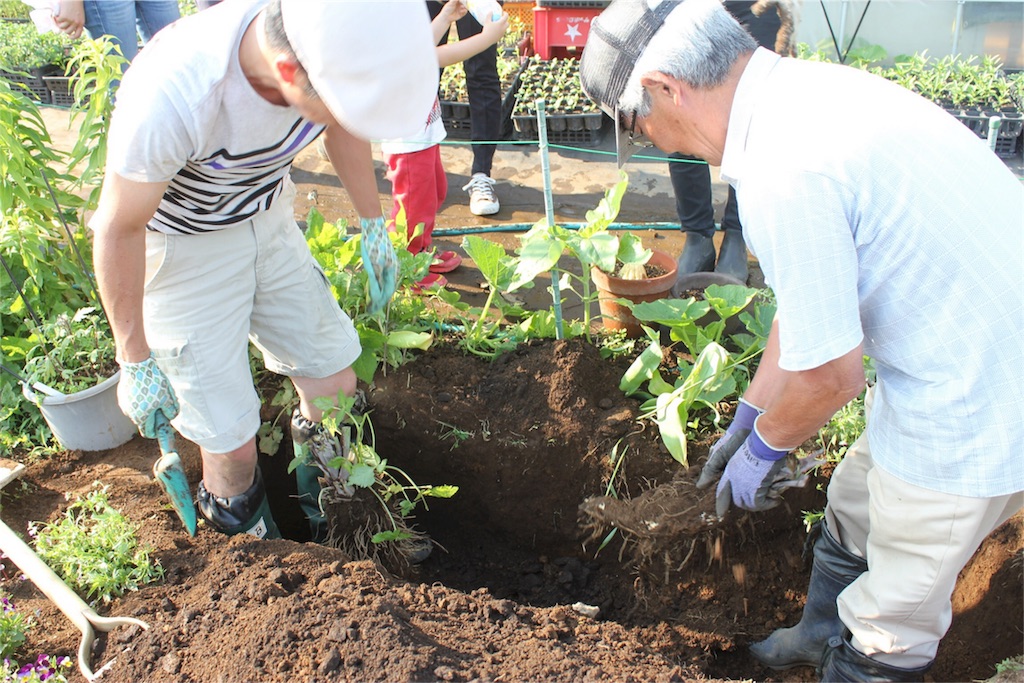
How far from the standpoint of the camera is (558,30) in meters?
5.98

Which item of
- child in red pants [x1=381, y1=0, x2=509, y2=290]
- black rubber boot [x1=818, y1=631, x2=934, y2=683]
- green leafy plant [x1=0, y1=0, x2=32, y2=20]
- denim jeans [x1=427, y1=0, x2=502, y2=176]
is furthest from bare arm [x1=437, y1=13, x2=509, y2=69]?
green leafy plant [x1=0, y1=0, x2=32, y2=20]

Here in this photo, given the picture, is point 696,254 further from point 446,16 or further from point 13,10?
point 13,10

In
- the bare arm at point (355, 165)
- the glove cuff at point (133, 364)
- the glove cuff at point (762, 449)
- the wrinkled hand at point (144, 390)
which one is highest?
the bare arm at point (355, 165)

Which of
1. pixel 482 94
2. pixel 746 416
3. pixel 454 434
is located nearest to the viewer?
pixel 746 416

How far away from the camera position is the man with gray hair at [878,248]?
139cm

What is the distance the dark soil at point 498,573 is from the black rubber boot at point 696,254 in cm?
106

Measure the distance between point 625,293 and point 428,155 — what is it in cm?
111

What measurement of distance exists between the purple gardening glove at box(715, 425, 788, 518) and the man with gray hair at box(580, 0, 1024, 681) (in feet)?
0.12

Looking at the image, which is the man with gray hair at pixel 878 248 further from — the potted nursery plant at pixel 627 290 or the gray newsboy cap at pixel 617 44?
the potted nursery plant at pixel 627 290

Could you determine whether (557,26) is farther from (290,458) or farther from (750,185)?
(750,185)

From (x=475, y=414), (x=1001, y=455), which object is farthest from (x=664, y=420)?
(x=1001, y=455)

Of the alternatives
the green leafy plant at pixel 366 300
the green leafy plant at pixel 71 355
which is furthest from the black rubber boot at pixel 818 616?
the green leafy plant at pixel 71 355

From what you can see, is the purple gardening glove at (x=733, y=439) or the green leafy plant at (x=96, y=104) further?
the green leafy plant at (x=96, y=104)

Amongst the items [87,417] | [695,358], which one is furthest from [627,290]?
[87,417]
